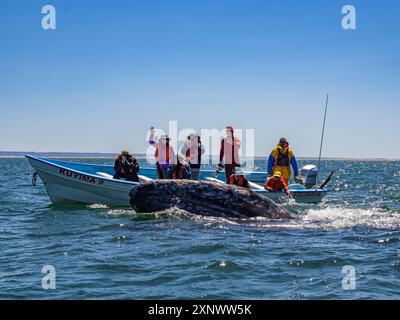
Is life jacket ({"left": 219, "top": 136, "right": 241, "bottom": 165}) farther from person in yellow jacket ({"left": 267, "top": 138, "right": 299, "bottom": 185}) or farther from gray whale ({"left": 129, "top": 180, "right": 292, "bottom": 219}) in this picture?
gray whale ({"left": 129, "top": 180, "right": 292, "bottom": 219})

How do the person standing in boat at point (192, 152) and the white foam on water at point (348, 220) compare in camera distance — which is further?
the person standing in boat at point (192, 152)

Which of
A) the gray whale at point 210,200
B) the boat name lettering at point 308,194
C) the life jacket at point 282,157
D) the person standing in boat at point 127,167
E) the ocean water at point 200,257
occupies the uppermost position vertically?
the life jacket at point 282,157

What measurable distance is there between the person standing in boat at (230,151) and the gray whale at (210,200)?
3.57 metres

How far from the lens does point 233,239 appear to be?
10703 millimetres

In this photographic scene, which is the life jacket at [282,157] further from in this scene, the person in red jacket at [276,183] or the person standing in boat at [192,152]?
the person standing in boat at [192,152]

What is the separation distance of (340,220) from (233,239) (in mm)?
4291

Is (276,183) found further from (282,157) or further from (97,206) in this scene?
A: (97,206)

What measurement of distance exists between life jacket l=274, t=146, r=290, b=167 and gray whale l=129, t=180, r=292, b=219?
507 cm

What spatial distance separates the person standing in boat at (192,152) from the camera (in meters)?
16.8

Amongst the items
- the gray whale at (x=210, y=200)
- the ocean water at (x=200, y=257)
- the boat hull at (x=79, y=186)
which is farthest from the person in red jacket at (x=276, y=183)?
the boat hull at (x=79, y=186)

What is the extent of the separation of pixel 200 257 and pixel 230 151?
7758 mm

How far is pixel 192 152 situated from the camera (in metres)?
16.9

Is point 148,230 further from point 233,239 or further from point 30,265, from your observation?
point 30,265

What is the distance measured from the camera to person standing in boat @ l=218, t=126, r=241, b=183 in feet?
54.5
